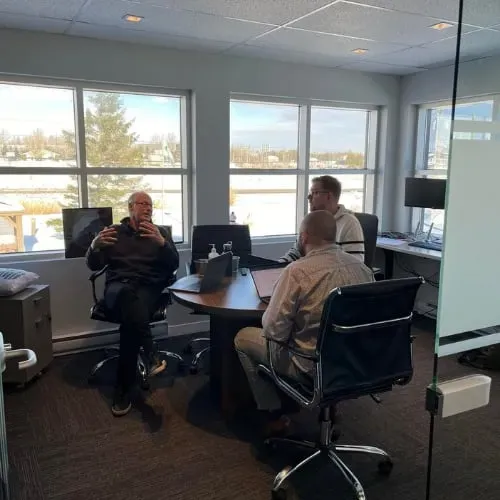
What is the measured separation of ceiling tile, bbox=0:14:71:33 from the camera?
311 cm

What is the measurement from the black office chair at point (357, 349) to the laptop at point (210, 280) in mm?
621

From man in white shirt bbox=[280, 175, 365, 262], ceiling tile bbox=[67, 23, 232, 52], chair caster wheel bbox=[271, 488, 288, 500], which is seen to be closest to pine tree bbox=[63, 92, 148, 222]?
ceiling tile bbox=[67, 23, 232, 52]

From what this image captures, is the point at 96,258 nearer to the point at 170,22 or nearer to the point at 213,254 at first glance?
the point at 213,254

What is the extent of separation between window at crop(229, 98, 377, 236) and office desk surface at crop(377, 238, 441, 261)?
805 millimetres

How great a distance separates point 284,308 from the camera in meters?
2.04

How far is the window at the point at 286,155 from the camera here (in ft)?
15.0

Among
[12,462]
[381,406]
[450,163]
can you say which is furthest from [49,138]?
[450,163]

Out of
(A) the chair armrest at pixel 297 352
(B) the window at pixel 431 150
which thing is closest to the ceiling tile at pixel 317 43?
(B) the window at pixel 431 150

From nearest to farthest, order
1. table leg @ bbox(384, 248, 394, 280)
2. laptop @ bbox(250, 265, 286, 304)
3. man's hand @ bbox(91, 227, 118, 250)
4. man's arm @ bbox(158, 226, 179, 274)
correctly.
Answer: laptop @ bbox(250, 265, 286, 304), man's hand @ bbox(91, 227, 118, 250), man's arm @ bbox(158, 226, 179, 274), table leg @ bbox(384, 248, 394, 280)

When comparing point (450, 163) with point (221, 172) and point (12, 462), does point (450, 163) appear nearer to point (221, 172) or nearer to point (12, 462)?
point (12, 462)

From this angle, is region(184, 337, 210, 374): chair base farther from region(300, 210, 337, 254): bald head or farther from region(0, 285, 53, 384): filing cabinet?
region(300, 210, 337, 254): bald head

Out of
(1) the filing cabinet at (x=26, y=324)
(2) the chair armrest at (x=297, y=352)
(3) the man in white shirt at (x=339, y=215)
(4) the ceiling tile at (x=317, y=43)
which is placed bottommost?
(1) the filing cabinet at (x=26, y=324)

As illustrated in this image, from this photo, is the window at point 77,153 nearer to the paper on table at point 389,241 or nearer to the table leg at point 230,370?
the table leg at point 230,370

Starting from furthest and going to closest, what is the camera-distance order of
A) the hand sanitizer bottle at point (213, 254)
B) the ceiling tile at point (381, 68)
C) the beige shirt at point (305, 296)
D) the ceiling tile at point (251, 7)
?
the ceiling tile at point (381, 68) < the hand sanitizer bottle at point (213, 254) < the ceiling tile at point (251, 7) < the beige shirt at point (305, 296)
